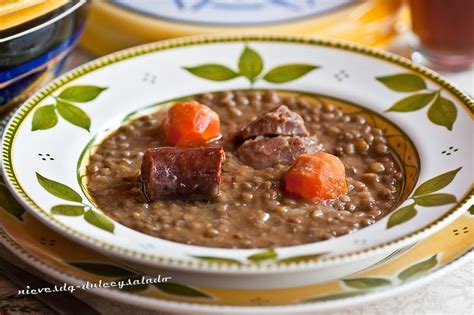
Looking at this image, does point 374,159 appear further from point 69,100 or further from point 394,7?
point 394,7

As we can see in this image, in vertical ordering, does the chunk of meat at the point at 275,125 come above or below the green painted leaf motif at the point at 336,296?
above

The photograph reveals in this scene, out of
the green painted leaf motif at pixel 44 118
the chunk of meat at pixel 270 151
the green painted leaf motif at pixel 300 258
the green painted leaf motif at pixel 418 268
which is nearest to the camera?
the green painted leaf motif at pixel 300 258

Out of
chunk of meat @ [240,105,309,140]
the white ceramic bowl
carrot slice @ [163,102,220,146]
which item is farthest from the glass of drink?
carrot slice @ [163,102,220,146]

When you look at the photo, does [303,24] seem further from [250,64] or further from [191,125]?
[191,125]

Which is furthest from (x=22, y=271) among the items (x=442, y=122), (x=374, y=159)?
(x=442, y=122)

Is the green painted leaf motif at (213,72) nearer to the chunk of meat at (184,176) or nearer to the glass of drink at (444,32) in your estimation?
the chunk of meat at (184,176)

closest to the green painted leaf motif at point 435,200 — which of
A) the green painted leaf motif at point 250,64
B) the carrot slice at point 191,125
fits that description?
the carrot slice at point 191,125

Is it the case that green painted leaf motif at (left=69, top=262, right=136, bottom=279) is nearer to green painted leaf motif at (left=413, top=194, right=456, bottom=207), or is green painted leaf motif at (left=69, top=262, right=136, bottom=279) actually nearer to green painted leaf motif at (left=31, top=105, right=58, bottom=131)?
green painted leaf motif at (left=31, top=105, right=58, bottom=131)
